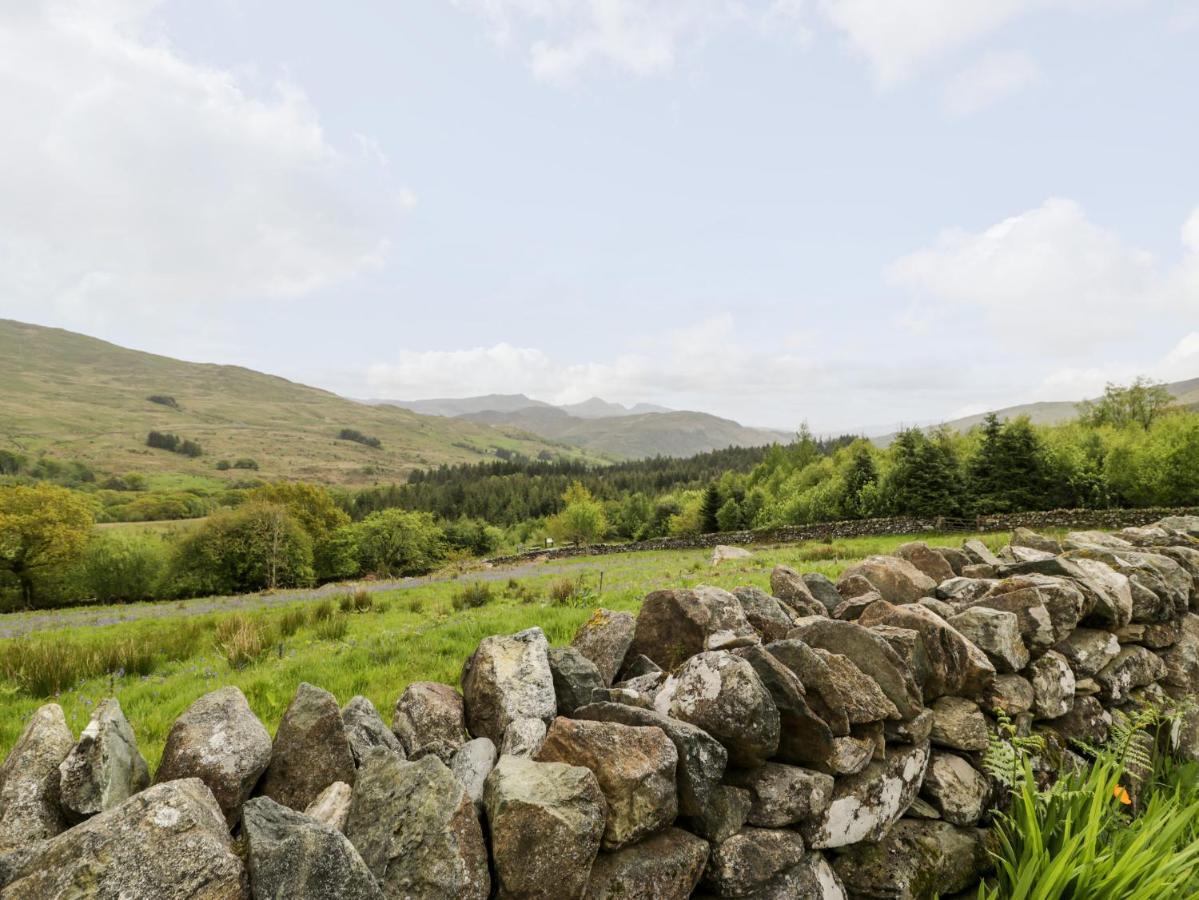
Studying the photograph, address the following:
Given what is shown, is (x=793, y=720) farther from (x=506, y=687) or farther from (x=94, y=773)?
(x=94, y=773)

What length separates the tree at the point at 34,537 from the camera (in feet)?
142

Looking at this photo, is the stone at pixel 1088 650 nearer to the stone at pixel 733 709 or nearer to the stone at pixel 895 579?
the stone at pixel 895 579

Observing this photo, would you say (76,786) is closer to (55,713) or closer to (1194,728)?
(55,713)

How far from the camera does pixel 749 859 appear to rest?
2672 millimetres

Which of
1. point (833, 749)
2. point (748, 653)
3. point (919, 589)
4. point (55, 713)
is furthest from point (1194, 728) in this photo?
point (55, 713)

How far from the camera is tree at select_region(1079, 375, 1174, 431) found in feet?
199

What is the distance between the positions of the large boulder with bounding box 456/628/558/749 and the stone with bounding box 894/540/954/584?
4.85 meters

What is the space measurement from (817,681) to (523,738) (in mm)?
1712

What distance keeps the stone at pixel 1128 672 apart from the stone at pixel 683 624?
356 cm

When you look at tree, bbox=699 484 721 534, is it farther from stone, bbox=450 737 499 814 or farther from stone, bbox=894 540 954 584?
stone, bbox=450 737 499 814

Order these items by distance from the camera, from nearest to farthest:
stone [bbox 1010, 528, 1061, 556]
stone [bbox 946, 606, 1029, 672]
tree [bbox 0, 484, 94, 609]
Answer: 1. stone [bbox 946, 606, 1029, 672]
2. stone [bbox 1010, 528, 1061, 556]
3. tree [bbox 0, 484, 94, 609]

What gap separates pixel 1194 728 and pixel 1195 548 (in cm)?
328

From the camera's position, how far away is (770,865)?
2.71 meters

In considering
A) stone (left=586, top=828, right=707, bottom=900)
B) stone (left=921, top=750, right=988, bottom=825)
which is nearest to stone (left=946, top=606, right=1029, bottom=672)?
stone (left=921, top=750, right=988, bottom=825)
